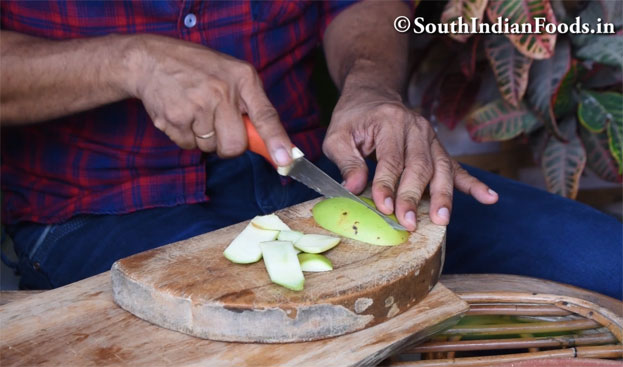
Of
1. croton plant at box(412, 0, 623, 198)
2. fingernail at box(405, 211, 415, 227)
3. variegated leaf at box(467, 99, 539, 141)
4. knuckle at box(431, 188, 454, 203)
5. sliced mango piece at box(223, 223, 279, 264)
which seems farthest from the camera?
variegated leaf at box(467, 99, 539, 141)

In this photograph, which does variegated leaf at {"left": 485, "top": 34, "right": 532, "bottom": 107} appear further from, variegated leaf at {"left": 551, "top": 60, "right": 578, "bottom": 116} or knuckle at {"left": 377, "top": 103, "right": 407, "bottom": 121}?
knuckle at {"left": 377, "top": 103, "right": 407, "bottom": 121}

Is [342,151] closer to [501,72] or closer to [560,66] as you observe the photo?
[501,72]

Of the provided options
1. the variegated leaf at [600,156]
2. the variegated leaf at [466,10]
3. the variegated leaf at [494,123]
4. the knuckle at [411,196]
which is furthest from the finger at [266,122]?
the variegated leaf at [600,156]

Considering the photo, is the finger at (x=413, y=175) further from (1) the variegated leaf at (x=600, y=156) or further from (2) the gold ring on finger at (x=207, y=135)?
(1) the variegated leaf at (x=600, y=156)

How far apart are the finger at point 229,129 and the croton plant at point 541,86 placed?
110 centimetres

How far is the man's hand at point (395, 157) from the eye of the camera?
4.24 ft

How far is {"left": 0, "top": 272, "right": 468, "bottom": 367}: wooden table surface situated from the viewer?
97 centimetres

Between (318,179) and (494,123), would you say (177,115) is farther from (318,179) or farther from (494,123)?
(494,123)

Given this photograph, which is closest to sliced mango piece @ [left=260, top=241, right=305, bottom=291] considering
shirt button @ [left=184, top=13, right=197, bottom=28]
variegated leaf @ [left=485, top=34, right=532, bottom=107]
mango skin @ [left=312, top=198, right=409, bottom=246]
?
mango skin @ [left=312, top=198, right=409, bottom=246]

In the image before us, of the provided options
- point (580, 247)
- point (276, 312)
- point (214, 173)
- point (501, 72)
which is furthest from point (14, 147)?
point (501, 72)

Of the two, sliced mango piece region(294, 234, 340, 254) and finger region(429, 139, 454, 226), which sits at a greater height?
finger region(429, 139, 454, 226)

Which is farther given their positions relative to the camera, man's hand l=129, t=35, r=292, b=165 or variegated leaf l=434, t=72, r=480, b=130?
variegated leaf l=434, t=72, r=480, b=130

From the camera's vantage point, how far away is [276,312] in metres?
1.00

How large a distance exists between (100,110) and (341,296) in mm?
811
